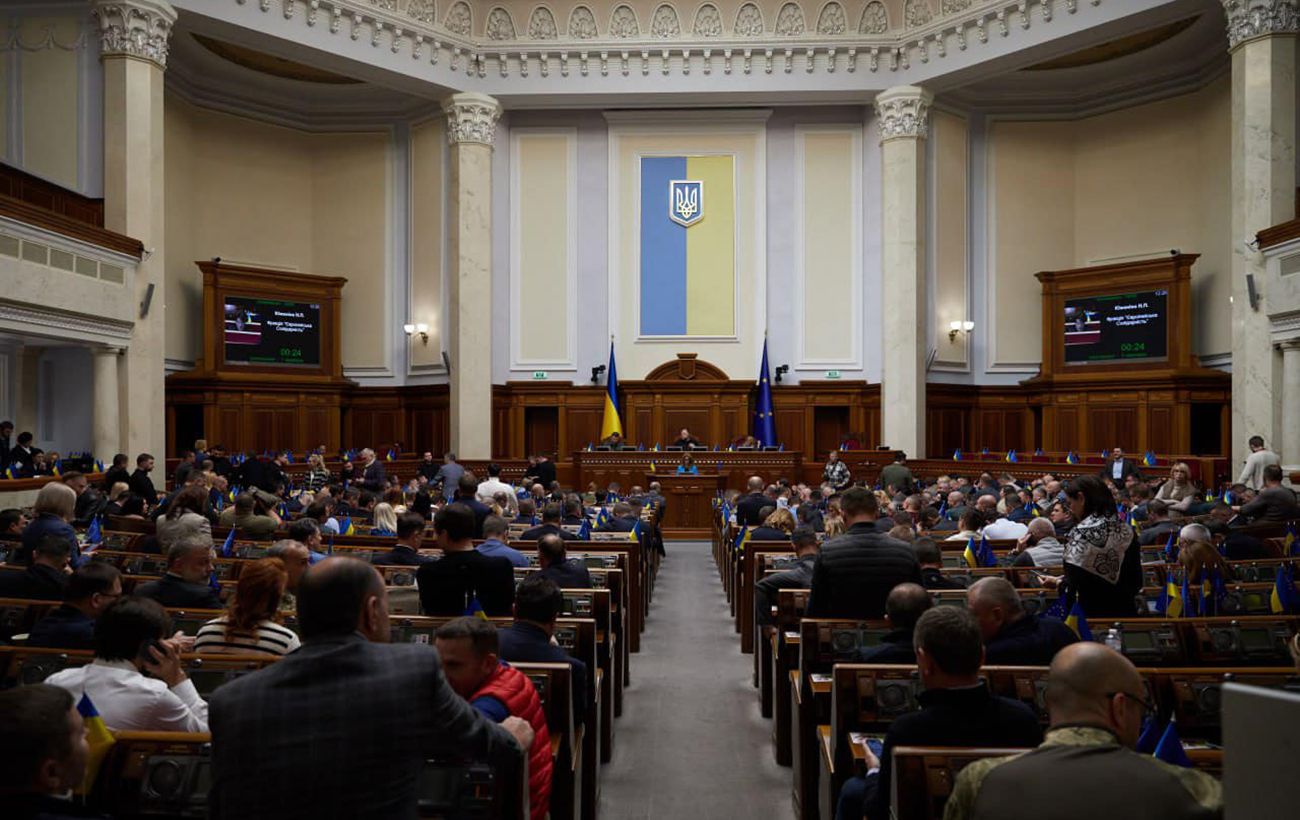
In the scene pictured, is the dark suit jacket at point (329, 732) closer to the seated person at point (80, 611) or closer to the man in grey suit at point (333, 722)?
the man in grey suit at point (333, 722)

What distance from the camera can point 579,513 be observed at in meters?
10.1

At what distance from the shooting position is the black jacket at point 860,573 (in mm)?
4660

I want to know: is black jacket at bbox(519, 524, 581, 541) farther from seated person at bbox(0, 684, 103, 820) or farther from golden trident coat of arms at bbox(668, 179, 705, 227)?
golden trident coat of arms at bbox(668, 179, 705, 227)

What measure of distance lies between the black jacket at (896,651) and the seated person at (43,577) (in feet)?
13.2

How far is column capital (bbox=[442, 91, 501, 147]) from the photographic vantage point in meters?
19.5

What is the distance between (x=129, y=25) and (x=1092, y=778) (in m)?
16.5

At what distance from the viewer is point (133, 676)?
298 centimetres

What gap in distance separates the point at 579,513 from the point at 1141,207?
15.3 m

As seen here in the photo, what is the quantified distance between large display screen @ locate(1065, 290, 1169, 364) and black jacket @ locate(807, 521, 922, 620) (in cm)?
1592

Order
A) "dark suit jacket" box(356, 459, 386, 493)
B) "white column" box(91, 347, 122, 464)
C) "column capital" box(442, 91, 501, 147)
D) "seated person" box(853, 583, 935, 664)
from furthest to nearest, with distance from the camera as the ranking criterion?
"column capital" box(442, 91, 501, 147) < "white column" box(91, 347, 122, 464) < "dark suit jacket" box(356, 459, 386, 493) < "seated person" box(853, 583, 935, 664)

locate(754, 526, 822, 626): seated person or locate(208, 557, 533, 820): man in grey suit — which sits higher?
locate(208, 557, 533, 820): man in grey suit

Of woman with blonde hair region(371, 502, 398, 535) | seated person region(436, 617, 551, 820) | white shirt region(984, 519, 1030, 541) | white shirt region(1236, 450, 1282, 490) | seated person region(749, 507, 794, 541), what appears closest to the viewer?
seated person region(436, 617, 551, 820)

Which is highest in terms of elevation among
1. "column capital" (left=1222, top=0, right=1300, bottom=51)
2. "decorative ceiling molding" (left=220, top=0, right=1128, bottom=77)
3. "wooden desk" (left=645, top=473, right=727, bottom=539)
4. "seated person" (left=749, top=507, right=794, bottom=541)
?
"decorative ceiling molding" (left=220, top=0, right=1128, bottom=77)

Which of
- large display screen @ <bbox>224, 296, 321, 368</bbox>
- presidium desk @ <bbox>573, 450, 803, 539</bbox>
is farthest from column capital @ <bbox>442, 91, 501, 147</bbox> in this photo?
presidium desk @ <bbox>573, 450, 803, 539</bbox>
